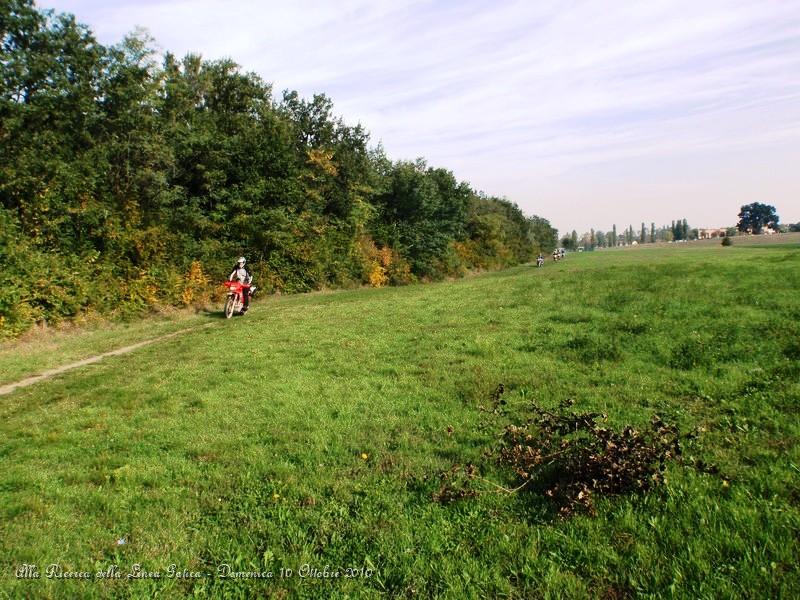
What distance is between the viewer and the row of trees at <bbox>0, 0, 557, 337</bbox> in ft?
53.5

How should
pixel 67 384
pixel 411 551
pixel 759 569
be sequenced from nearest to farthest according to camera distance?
pixel 759 569 < pixel 411 551 < pixel 67 384

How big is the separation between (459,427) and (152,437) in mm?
3834


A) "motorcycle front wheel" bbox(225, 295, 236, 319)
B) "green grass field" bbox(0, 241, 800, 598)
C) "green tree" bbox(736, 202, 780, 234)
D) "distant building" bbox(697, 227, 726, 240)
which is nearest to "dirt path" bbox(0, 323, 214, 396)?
"green grass field" bbox(0, 241, 800, 598)

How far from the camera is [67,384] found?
8898 mm

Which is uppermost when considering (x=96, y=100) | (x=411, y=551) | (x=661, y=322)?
(x=96, y=100)

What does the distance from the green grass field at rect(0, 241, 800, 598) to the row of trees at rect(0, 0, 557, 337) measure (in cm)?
840

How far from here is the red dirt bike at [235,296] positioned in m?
18.3

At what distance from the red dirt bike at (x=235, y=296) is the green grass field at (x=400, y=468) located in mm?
8085

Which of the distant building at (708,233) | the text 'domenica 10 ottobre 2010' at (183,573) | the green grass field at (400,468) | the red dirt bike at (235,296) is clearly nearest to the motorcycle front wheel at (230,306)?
the red dirt bike at (235,296)

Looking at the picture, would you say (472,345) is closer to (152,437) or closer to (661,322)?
(661,322)

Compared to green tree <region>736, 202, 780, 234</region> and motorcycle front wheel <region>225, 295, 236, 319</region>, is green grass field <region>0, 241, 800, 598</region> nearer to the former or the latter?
motorcycle front wheel <region>225, 295, 236, 319</region>

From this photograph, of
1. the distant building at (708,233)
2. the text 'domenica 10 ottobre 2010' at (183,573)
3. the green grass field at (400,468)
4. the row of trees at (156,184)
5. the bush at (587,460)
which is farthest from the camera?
the distant building at (708,233)

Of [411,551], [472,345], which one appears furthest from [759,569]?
[472,345]

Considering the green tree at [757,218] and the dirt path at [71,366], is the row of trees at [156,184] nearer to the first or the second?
the dirt path at [71,366]
